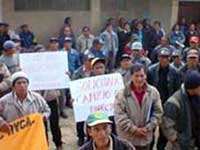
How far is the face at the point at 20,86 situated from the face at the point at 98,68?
61.6 inches

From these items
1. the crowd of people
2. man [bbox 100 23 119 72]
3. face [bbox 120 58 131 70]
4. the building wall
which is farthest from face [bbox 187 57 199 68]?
the building wall

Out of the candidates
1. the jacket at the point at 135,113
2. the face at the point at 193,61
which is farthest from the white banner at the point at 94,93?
the jacket at the point at 135,113

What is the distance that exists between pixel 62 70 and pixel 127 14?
32.3ft

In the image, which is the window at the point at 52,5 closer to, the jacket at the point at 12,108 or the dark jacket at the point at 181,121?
the jacket at the point at 12,108

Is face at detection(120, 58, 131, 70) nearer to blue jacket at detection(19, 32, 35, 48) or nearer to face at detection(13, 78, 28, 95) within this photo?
face at detection(13, 78, 28, 95)

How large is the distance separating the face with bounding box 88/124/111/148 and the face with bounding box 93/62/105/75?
2991mm

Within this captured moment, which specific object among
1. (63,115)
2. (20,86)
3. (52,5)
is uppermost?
(52,5)

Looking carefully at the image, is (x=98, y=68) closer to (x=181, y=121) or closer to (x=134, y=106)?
(x=134, y=106)

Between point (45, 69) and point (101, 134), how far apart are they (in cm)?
419

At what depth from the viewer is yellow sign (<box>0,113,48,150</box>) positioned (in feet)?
18.9

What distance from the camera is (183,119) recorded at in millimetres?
5613

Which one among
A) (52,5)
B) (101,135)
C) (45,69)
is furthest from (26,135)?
(52,5)

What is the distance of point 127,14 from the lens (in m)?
17.8

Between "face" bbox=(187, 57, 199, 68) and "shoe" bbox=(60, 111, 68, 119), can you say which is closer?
"face" bbox=(187, 57, 199, 68)
